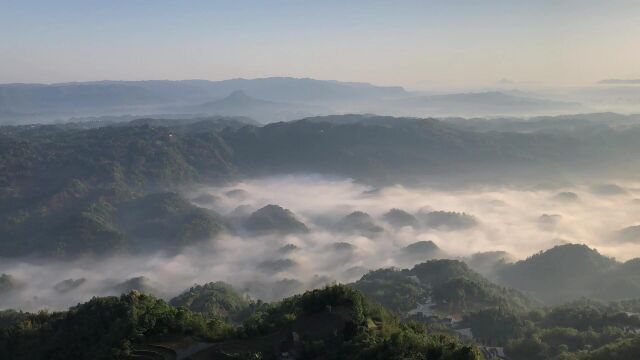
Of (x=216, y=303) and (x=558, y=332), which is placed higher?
(x=558, y=332)

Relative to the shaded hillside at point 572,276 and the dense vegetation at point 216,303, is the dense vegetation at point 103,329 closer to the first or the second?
the dense vegetation at point 216,303

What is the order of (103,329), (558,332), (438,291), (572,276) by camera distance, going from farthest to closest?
(572,276) → (438,291) → (558,332) → (103,329)

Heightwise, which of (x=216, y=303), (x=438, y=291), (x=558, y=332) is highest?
(x=558, y=332)

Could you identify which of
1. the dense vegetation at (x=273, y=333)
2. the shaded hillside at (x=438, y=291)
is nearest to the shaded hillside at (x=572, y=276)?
the shaded hillside at (x=438, y=291)

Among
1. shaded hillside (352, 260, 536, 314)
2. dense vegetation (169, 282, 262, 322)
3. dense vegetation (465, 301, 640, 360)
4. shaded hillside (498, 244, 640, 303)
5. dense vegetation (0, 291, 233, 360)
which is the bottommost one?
shaded hillside (498, 244, 640, 303)

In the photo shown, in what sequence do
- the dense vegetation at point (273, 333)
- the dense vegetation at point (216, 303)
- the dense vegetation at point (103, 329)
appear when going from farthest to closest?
the dense vegetation at point (216, 303) → the dense vegetation at point (103, 329) → the dense vegetation at point (273, 333)

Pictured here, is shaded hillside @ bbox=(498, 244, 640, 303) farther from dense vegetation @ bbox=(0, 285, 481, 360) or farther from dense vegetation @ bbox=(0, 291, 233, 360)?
dense vegetation @ bbox=(0, 291, 233, 360)

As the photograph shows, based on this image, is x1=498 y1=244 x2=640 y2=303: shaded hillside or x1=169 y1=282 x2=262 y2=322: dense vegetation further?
x1=498 y1=244 x2=640 y2=303: shaded hillside

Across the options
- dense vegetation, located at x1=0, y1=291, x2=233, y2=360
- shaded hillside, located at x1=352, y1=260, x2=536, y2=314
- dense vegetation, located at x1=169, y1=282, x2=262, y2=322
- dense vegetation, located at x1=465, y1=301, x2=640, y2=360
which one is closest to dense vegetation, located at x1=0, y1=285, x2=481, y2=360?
dense vegetation, located at x1=0, y1=291, x2=233, y2=360

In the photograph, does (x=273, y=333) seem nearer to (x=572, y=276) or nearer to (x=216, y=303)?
(x=216, y=303)

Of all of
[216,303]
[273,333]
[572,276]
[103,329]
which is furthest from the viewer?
[572,276]

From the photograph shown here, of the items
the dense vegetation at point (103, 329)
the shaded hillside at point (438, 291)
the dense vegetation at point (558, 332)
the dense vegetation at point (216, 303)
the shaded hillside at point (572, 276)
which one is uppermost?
the dense vegetation at point (103, 329)

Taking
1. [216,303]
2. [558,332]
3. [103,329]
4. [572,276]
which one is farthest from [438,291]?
[572,276]

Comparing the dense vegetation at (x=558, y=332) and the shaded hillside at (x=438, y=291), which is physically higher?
the dense vegetation at (x=558, y=332)
